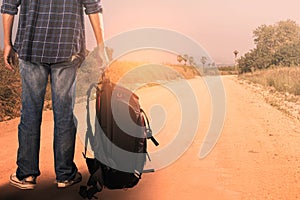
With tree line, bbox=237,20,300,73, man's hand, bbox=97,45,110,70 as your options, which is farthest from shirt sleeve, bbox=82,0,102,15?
tree line, bbox=237,20,300,73

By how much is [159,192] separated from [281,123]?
5.20 m

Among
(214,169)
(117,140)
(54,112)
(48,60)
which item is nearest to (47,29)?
(48,60)

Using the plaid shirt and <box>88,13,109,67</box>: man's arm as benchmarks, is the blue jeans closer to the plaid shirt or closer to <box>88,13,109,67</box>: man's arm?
the plaid shirt

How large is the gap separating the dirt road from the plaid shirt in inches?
Result: 44.8

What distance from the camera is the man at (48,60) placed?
11.0ft

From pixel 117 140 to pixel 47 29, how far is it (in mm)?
1048

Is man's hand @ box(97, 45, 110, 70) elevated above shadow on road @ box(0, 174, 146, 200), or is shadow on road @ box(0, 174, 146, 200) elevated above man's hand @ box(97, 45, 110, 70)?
man's hand @ box(97, 45, 110, 70)

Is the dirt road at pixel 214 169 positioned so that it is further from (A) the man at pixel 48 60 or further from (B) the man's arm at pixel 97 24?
(B) the man's arm at pixel 97 24

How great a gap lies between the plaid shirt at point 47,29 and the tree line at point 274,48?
4171 cm

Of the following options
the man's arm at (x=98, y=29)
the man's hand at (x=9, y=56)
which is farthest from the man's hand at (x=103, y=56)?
the man's hand at (x=9, y=56)

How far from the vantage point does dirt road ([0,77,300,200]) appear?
3561 mm

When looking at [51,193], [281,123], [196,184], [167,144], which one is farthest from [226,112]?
[51,193]

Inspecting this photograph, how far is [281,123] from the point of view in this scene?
818cm

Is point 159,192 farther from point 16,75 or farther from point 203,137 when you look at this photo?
point 16,75
